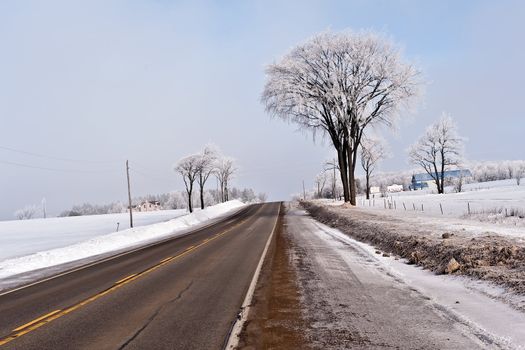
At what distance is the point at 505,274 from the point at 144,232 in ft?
82.3

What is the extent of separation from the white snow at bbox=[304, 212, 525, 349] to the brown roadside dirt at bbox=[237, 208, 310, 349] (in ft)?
7.10

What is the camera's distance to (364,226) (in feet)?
66.6

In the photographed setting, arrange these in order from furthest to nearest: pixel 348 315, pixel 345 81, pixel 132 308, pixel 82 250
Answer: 1. pixel 345 81
2. pixel 82 250
3. pixel 132 308
4. pixel 348 315

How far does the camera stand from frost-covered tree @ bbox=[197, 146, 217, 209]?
86750mm

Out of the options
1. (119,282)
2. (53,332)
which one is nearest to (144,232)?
(119,282)

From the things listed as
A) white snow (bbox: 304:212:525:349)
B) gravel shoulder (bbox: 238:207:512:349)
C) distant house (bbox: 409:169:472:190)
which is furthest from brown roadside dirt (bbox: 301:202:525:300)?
distant house (bbox: 409:169:472:190)

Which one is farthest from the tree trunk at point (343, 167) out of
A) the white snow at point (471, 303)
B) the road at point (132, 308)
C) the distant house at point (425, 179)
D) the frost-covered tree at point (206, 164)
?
the distant house at point (425, 179)

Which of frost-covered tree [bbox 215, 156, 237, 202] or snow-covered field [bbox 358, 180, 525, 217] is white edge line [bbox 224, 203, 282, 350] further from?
frost-covered tree [bbox 215, 156, 237, 202]

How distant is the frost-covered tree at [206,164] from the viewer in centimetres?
8675

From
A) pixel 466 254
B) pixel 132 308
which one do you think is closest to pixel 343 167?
pixel 466 254

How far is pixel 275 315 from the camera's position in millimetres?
6625

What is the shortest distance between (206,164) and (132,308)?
264 ft

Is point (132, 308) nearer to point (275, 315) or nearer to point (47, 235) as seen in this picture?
point (275, 315)

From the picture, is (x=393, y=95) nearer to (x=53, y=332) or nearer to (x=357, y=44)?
(x=357, y=44)
